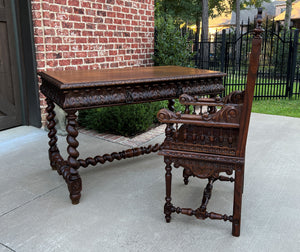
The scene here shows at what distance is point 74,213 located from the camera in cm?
243

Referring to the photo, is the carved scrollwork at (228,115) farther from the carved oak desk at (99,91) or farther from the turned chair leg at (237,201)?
the carved oak desk at (99,91)

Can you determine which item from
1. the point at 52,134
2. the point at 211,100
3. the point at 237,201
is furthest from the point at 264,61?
the point at 237,201

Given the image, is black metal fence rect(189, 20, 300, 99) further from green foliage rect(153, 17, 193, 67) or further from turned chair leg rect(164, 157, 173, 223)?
turned chair leg rect(164, 157, 173, 223)

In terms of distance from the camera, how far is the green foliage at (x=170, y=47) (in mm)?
5953

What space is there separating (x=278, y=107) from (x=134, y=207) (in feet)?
18.0

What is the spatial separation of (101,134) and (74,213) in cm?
222

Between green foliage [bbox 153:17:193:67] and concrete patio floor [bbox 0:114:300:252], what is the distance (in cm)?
278

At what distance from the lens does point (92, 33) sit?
4949 mm

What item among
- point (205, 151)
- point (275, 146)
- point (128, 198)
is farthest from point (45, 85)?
point (275, 146)

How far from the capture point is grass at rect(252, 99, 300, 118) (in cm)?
642

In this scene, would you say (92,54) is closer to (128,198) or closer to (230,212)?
(128,198)

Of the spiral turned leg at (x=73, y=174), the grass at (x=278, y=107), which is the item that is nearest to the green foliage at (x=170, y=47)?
the grass at (x=278, y=107)

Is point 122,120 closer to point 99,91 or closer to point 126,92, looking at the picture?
A: point 126,92

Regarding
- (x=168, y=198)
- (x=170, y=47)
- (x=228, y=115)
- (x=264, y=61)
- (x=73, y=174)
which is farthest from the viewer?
(x=264, y=61)
